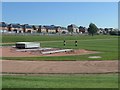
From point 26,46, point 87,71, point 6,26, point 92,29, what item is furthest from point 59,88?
point 6,26

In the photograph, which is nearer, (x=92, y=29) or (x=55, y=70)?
(x=55, y=70)

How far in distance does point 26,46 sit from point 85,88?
2943 centimetres

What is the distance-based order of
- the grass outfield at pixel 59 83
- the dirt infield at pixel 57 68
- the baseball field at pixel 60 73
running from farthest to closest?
1. the dirt infield at pixel 57 68
2. the baseball field at pixel 60 73
3. the grass outfield at pixel 59 83

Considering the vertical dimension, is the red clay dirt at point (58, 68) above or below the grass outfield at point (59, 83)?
below

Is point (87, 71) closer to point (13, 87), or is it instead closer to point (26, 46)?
point (13, 87)

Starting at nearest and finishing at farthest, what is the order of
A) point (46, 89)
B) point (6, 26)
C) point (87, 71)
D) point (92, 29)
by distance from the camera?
point (46, 89) → point (87, 71) → point (92, 29) → point (6, 26)

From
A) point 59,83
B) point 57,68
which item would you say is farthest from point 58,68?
point 59,83

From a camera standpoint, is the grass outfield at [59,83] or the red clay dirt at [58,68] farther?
the red clay dirt at [58,68]

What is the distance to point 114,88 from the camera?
10766 millimetres

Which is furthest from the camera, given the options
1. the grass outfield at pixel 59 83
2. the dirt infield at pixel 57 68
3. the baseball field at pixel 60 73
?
the dirt infield at pixel 57 68

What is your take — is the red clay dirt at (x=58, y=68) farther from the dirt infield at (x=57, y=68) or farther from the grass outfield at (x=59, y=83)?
the grass outfield at (x=59, y=83)

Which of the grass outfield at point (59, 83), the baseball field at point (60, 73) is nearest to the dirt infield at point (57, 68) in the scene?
the baseball field at point (60, 73)

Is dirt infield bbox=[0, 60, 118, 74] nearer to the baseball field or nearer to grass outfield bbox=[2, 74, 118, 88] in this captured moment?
the baseball field

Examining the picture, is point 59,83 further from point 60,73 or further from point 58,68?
point 58,68
